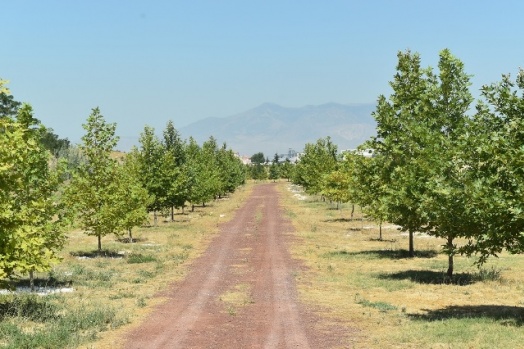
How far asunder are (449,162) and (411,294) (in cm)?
705

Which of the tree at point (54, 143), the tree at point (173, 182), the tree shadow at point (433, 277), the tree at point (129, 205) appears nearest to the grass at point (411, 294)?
the tree shadow at point (433, 277)

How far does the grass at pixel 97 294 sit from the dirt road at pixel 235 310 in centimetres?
94

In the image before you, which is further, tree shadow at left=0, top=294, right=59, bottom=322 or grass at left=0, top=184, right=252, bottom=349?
tree shadow at left=0, top=294, right=59, bottom=322

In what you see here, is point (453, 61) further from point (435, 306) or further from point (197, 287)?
point (197, 287)

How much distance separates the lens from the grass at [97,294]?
1592cm

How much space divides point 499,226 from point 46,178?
16527 millimetres

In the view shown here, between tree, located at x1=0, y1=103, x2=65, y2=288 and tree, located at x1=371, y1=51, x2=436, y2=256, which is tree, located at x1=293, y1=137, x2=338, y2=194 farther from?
tree, located at x1=0, y1=103, x2=65, y2=288

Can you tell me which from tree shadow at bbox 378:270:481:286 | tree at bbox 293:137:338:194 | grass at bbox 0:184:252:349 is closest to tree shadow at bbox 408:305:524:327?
tree shadow at bbox 378:270:481:286

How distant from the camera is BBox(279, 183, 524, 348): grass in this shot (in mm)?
15883

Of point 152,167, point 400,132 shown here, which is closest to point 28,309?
point 400,132

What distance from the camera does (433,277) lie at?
26031mm

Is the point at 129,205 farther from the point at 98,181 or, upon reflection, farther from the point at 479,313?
the point at 479,313

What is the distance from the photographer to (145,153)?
161 ft

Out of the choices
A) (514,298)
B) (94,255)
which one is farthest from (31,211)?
(514,298)
